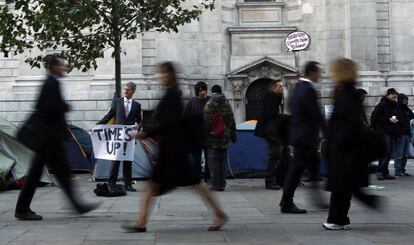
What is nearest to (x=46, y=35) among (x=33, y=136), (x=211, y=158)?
(x=211, y=158)

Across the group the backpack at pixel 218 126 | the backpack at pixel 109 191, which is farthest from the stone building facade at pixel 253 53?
the backpack at pixel 109 191

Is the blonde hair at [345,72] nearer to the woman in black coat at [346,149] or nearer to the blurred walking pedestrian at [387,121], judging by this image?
the woman in black coat at [346,149]

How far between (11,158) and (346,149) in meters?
7.75

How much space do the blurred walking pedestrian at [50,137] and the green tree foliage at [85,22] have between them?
558 centimetres

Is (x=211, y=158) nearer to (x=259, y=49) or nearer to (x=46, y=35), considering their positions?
(x=46, y=35)

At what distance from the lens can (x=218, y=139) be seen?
12141mm

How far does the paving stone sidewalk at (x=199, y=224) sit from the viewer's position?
696cm

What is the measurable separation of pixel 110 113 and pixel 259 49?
1283cm

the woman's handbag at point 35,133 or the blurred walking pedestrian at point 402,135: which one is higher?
the woman's handbag at point 35,133

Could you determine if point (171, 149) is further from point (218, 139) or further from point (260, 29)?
point (260, 29)

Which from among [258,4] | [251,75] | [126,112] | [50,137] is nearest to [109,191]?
[126,112]

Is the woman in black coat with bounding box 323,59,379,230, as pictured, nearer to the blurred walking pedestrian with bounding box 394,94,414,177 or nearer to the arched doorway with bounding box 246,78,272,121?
the blurred walking pedestrian with bounding box 394,94,414,177

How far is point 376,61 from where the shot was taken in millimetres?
23484

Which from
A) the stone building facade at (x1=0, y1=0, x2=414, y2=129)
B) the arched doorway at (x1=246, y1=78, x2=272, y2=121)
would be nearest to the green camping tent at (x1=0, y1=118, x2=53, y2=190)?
the stone building facade at (x1=0, y1=0, x2=414, y2=129)
